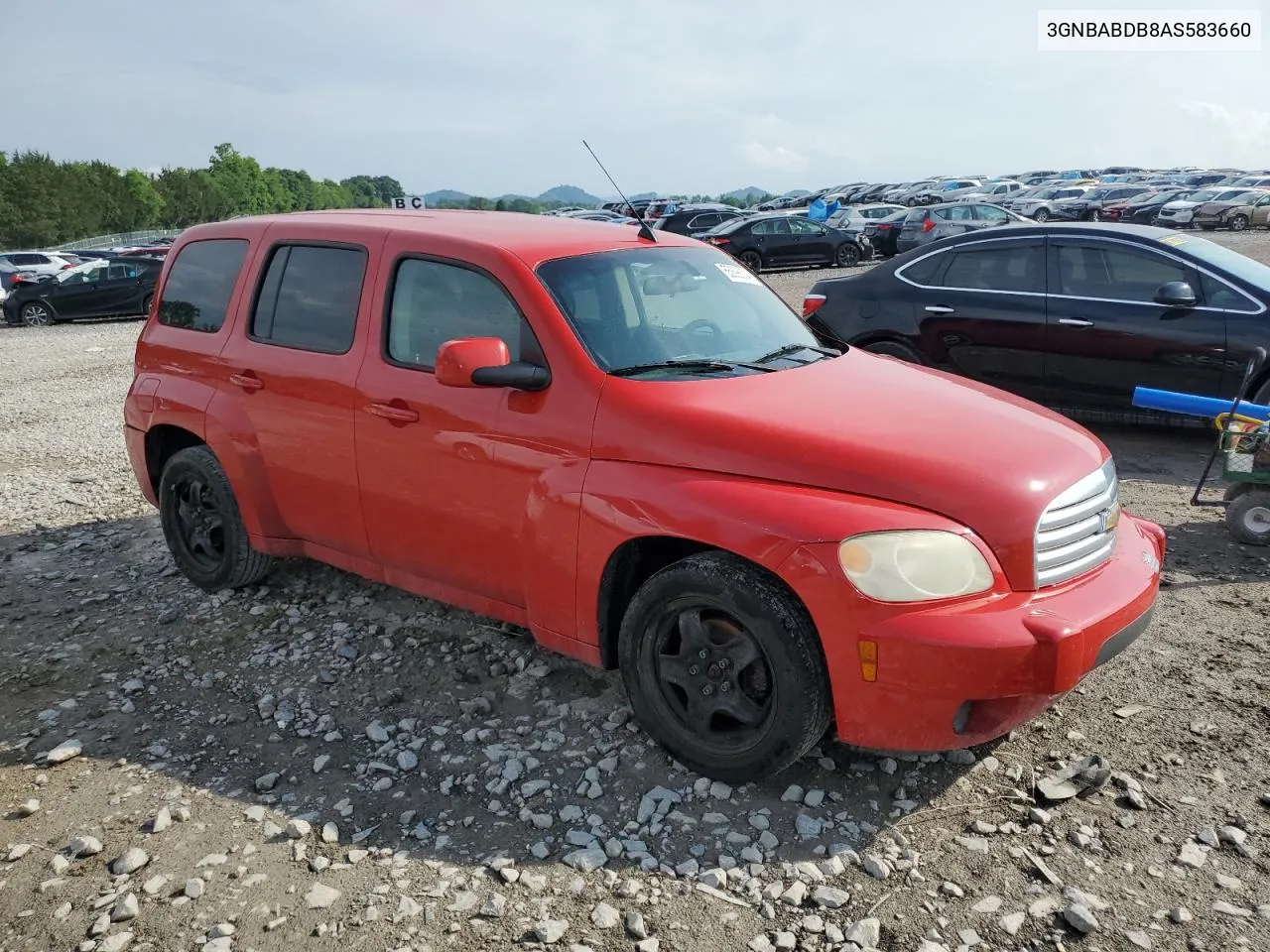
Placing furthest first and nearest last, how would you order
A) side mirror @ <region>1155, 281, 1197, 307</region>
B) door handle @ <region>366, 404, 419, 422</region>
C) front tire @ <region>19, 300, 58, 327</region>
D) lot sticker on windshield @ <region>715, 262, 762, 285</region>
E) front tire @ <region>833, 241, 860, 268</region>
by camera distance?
1. front tire @ <region>833, 241, 860, 268</region>
2. front tire @ <region>19, 300, 58, 327</region>
3. side mirror @ <region>1155, 281, 1197, 307</region>
4. lot sticker on windshield @ <region>715, 262, 762, 285</region>
5. door handle @ <region>366, 404, 419, 422</region>

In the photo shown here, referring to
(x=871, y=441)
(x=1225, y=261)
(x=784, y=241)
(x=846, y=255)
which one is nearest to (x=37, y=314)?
(x=784, y=241)

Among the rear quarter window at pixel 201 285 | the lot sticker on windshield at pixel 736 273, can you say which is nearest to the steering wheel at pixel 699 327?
the lot sticker on windshield at pixel 736 273

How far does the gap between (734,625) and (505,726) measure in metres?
1.12

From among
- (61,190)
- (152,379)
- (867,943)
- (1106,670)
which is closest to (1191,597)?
(1106,670)

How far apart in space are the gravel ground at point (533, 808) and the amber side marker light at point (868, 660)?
0.56 m

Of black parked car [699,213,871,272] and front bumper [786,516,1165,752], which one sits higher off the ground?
front bumper [786,516,1165,752]

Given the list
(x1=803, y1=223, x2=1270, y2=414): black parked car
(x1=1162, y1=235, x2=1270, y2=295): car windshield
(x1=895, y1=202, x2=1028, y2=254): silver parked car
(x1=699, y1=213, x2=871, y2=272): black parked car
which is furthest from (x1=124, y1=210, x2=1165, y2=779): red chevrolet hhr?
(x1=895, y1=202, x2=1028, y2=254): silver parked car

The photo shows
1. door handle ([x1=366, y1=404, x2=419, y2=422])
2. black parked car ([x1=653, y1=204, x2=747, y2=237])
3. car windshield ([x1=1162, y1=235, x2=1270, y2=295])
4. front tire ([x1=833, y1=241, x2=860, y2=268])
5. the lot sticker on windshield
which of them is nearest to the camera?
door handle ([x1=366, y1=404, x2=419, y2=422])

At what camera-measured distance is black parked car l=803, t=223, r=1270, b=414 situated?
7223 mm

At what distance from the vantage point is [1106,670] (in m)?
4.26

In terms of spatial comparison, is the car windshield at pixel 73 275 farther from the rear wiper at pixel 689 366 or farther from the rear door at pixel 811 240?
the rear wiper at pixel 689 366

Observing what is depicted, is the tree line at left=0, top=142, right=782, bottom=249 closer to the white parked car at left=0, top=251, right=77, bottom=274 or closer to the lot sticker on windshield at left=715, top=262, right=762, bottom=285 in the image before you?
the white parked car at left=0, top=251, right=77, bottom=274

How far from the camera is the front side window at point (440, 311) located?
4027 millimetres

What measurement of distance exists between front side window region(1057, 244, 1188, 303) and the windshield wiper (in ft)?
13.5
